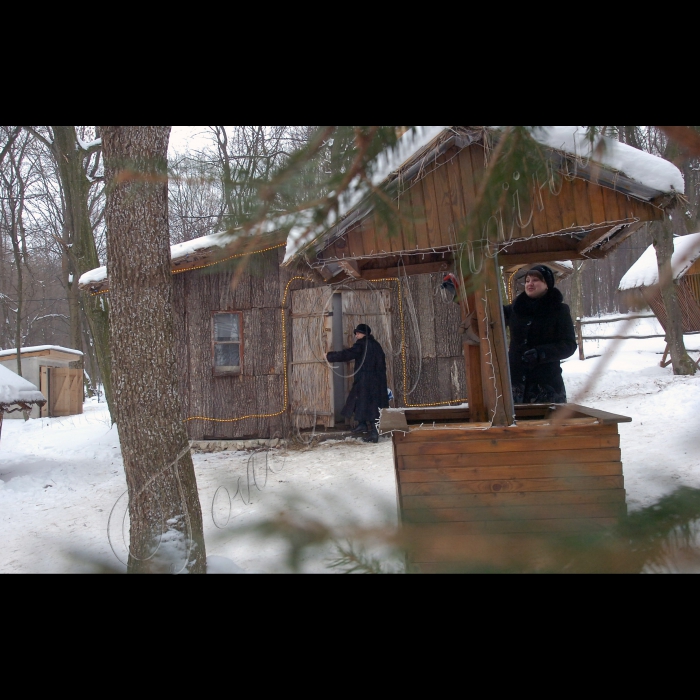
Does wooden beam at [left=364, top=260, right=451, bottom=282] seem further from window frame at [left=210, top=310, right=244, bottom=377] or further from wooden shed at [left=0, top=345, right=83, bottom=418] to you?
wooden shed at [left=0, top=345, right=83, bottom=418]

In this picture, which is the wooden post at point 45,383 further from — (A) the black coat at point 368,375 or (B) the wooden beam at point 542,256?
(B) the wooden beam at point 542,256

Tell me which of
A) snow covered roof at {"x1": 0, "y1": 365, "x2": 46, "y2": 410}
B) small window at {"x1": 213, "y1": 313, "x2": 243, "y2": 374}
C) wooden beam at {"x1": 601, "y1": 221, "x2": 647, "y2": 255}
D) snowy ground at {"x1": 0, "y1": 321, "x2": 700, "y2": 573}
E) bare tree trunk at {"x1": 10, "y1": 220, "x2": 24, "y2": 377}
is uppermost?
bare tree trunk at {"x1": 10, "y1": 220, "x2": 24, "y2": 377}

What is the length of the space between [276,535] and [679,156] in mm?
1335

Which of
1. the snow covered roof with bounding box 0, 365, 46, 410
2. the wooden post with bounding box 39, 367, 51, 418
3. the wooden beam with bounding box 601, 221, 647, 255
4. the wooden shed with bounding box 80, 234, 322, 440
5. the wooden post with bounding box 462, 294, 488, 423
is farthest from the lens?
the wooden post with bounding box 39, 367, 51, 418

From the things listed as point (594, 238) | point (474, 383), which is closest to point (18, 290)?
point (474, 383)

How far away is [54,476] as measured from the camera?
794 cm

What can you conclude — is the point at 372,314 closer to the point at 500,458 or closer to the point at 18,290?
the point at 500,458

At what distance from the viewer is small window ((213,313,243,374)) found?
365 inches

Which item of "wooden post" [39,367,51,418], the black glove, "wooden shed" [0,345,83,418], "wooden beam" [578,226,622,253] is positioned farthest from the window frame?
"wooden post" [39,367,51,418]

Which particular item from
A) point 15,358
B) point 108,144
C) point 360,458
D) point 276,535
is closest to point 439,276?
point 360,458

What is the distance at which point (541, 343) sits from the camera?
443cm

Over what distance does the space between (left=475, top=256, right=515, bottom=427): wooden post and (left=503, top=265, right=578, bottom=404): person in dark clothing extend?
959 millimetres

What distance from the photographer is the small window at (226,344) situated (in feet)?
30.4

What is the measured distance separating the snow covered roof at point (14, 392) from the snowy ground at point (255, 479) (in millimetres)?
1067
